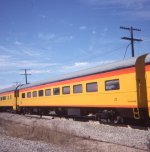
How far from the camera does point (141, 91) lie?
1320 centimetres

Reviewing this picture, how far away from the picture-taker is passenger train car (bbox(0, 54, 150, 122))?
1321cm

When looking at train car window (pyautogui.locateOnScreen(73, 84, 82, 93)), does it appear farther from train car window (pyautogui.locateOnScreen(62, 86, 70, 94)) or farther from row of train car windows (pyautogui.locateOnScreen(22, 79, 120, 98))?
train car window (pyautogui.locateOnScreen(62, 86, 70, 94))

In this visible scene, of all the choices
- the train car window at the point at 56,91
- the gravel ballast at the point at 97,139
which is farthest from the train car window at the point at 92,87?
the train car window at the point at 56,91

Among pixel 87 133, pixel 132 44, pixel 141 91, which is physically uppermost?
pixel 132 44

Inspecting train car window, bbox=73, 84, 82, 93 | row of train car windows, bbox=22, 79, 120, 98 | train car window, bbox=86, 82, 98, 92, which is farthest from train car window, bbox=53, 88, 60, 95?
train car window, bbox=86, 82, 98, 92

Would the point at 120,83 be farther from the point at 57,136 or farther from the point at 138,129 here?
the point at 57,136

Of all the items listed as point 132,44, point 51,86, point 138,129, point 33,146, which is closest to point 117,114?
point 138,129

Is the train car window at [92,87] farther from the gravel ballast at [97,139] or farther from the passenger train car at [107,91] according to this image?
the gravel ballast at [97,139]

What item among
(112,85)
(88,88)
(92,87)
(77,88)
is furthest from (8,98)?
(112,85)

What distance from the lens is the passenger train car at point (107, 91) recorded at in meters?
13.2

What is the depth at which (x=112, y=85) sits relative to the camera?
14664mm

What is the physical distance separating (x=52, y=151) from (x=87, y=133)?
509 cm

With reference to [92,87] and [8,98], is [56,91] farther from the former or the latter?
[8,98]

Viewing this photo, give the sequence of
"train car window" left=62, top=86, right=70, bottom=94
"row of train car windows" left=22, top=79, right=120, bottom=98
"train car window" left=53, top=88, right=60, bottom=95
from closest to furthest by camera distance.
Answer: "row of train car windows" left=22, top=79, right=120, bottom=98 → "train car window" left=62, top=86, right=70, bottom=94 → "train car window" left=53, top=88, right=60, bottom=95
